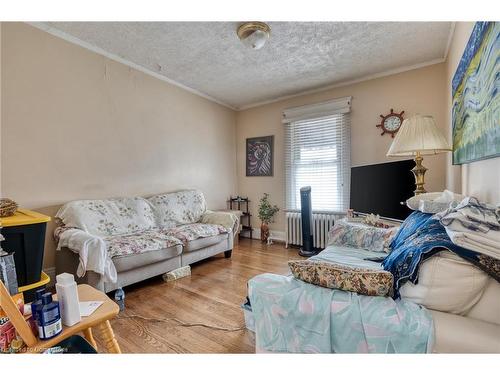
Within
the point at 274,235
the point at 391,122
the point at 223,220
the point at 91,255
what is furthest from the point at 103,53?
the point at 391,122

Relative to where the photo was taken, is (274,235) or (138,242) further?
(274,235)

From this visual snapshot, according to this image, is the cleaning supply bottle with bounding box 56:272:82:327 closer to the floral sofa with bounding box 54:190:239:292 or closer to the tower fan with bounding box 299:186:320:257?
the floral sofa with bounding box 54:190:239:292

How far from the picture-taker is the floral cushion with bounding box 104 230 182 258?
7.06ft

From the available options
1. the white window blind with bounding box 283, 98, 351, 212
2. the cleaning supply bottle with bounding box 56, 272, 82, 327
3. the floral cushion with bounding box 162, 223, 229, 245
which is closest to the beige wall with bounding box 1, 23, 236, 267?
the floral cushion with bounding box 162, 223, 229, 245

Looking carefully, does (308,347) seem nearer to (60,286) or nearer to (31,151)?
(60,286)

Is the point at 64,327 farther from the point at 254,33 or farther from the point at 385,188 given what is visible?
the point at 385,188

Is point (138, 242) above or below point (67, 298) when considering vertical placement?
below

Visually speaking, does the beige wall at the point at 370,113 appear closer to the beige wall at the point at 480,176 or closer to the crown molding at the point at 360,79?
the crown molding at the point at 360,79

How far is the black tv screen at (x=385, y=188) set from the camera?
234 cm

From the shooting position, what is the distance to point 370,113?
132 inches

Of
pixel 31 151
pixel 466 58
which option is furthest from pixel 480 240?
pixel 31 151

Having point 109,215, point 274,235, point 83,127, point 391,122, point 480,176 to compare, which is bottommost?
point 274,235

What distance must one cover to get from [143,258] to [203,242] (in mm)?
781

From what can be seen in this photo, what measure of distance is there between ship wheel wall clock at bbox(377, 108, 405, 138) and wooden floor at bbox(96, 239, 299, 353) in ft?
7.45
